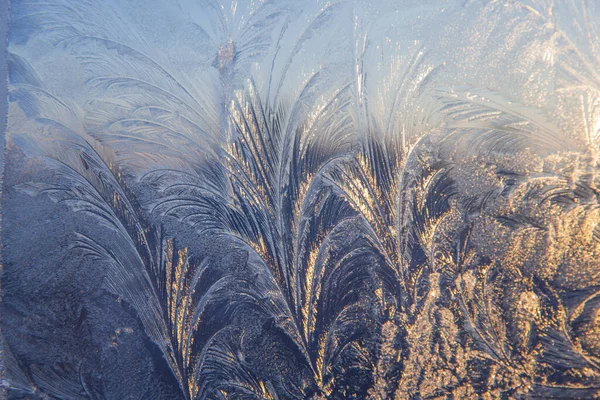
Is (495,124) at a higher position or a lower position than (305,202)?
higher

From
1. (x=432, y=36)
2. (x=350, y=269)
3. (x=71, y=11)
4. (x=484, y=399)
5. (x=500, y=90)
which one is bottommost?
(x=484, y=399)

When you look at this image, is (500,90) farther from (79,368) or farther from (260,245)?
(79,368)

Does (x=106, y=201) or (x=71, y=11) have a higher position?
(x=71, y=11)

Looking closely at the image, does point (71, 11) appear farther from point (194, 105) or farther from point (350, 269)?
point (350, 269)

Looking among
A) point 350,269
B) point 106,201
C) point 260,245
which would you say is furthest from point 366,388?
point 106,201

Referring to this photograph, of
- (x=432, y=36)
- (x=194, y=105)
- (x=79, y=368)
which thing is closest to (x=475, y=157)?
(x=432, y=36)

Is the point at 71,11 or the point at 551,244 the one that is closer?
the point at 551,244
